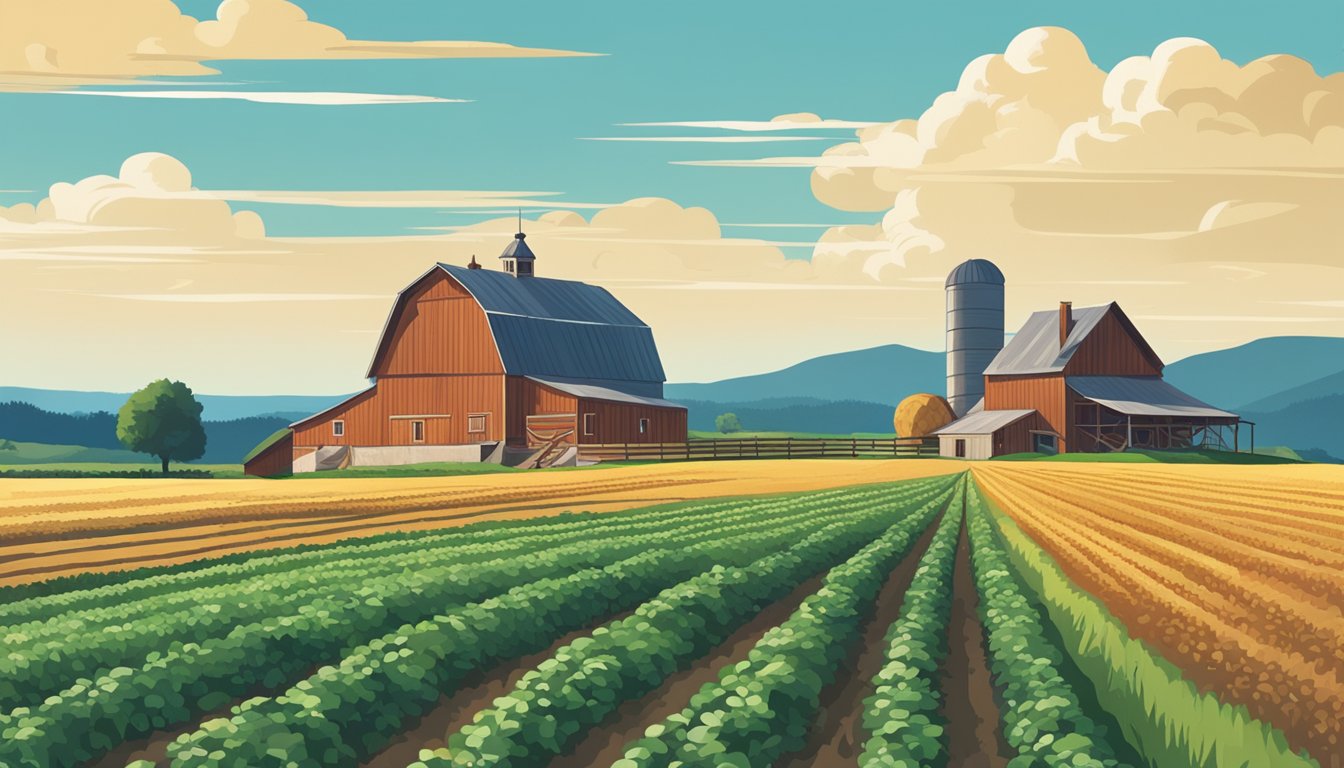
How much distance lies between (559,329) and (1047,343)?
34922 mm

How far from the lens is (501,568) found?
17812 millimetres

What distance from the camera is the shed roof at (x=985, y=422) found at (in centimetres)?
7844

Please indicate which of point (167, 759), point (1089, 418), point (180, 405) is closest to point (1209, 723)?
point (167, 759)

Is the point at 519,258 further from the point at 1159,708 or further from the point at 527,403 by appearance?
the point at 1159,708

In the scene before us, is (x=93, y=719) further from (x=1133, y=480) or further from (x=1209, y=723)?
(x=1133, y=480)

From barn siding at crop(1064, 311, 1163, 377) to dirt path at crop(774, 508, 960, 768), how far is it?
68462 mm

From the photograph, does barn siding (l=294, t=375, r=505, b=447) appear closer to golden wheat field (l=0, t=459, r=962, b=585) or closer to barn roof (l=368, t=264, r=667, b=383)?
barn roof (l=368, t=264, r=667, b=383)

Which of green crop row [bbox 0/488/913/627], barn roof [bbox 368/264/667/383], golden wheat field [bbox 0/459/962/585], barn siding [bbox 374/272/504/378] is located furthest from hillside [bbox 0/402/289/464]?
green crop row [bbox 0/488/913/627]

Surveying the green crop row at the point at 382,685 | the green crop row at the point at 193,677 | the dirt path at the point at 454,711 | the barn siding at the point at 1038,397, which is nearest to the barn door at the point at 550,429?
the barn siding at the point at 1038,397

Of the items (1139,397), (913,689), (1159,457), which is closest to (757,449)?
(1159,457)

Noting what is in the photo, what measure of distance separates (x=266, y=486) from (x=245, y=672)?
41.2 metres

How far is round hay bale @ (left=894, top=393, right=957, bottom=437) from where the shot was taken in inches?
3430

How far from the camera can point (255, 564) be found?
20.1 m

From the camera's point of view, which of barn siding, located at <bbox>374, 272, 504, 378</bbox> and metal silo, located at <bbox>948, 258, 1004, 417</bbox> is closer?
barn siding, located at <bbox>374, 272, 504, 378</bbox>
